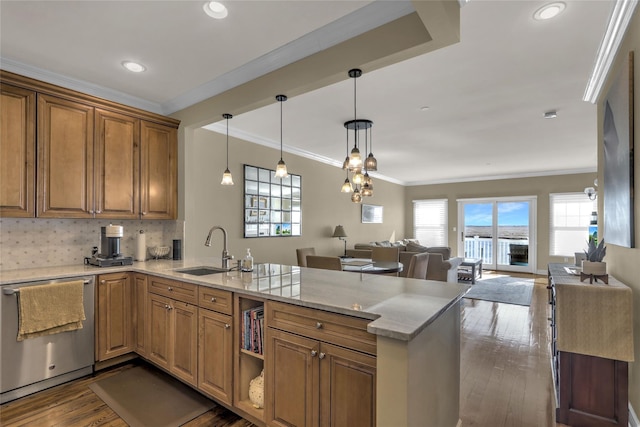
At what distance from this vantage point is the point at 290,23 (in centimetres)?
221

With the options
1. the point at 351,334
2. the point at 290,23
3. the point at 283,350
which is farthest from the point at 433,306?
the point at 290,23

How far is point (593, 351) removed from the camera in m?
1.98

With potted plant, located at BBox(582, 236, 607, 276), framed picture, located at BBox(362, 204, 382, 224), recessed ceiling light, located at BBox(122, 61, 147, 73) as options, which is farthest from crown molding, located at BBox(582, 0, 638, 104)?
framed picture, located at BBox(362, 204, 382, 224)

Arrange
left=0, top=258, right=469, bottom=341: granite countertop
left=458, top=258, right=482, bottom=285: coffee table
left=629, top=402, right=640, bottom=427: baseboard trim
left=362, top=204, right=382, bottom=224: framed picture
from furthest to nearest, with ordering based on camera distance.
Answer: left=362, top=204, right=382, bottom=224: framed picture, left=458, top=258, right=482, bottom=285: coffee table, left=629, top=402, right=640, bottom=427: baseboard trim, left=0, top=258, right=469, bottom=341: granite countertop

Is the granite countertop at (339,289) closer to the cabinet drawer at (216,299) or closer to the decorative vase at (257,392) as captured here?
the cabinet drawer at (216,299)

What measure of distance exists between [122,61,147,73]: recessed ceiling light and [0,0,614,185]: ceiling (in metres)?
0.05

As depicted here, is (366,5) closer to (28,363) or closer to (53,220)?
(53,220)

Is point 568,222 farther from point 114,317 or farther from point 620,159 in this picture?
point 114,317

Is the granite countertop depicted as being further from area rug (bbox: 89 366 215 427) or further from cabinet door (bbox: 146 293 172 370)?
area rug (bbox: 89 366 215 427)

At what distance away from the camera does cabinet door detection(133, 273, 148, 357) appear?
2861 mm

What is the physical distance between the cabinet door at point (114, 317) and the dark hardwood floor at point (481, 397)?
0.20m

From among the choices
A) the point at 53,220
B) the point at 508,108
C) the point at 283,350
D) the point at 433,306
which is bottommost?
the point at 283,350

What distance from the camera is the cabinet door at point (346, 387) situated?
58.2 inches

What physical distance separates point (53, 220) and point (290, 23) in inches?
112
